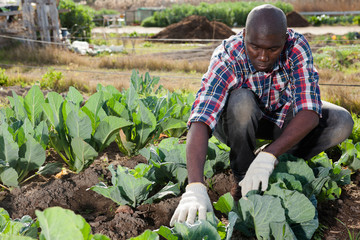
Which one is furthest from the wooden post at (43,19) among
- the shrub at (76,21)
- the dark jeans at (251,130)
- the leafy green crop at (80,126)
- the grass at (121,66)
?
the dark jeans at (251,130)

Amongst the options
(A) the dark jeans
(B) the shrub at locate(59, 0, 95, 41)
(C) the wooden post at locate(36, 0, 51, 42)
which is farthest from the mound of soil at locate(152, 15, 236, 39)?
(A) the dark jeans

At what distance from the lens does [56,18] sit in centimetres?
903

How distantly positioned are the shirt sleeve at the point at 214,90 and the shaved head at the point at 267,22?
249mm

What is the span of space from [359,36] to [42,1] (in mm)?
8251

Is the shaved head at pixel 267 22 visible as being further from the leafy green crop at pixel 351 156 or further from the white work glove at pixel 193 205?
the leafy green crop at pixel 351 156

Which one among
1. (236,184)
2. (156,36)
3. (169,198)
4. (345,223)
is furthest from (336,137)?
(156,36)

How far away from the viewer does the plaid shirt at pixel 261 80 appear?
1.92 metres

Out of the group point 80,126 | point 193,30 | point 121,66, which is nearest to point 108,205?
point 80,126

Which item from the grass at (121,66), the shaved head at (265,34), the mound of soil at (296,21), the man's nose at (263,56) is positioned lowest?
the grass at (121,66)

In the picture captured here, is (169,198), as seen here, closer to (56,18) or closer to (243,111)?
(243,111)

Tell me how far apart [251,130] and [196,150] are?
1.30 feet

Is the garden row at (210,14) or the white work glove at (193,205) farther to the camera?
the garden row at (210,14)

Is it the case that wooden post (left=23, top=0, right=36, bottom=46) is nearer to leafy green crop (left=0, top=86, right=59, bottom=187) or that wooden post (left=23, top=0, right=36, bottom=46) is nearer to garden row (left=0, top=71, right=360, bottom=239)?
garden row (left=0, top=71, right=360, bottom=239)

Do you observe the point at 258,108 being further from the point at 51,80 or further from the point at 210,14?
the point at 210,14
